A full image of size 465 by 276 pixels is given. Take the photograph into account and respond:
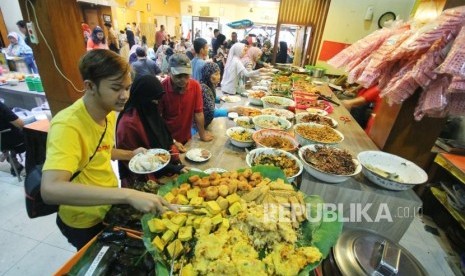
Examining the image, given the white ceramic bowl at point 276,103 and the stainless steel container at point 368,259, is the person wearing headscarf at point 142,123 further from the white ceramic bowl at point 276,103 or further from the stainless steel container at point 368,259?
the white ceramic bowl at point 276,103

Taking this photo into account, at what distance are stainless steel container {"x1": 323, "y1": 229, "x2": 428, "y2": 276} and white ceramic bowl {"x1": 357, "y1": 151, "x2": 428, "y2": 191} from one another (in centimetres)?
51

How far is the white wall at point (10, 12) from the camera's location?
824 cm

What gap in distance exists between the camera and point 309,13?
25.7 feet

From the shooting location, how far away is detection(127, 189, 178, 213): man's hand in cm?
108

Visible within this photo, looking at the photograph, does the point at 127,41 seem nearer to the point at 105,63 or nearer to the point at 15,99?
the point at 15,99

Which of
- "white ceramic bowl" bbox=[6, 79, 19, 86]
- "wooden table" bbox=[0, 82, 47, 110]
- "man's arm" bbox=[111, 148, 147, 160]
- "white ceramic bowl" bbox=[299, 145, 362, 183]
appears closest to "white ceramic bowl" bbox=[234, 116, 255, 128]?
"white ceramic bowl" bbox=[299, 145, 362, 183]

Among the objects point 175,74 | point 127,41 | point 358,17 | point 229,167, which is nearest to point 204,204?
point 229,167

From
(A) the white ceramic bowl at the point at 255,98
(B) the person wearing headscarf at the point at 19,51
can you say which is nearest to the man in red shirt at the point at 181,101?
(A) the white ceramic bowl at the point at 255,98

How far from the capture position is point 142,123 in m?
2.08

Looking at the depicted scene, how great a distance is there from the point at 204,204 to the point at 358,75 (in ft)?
8.07

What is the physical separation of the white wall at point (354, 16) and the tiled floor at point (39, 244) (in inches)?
232

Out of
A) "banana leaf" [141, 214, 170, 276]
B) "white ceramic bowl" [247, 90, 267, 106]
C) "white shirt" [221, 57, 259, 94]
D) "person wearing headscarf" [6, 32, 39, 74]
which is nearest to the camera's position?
"banana leaf" [141, 214, 170, 276]

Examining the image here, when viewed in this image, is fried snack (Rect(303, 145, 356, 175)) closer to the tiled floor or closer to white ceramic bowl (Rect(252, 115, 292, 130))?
white ceramic bowl (Rect(252, 115, 292, 130))

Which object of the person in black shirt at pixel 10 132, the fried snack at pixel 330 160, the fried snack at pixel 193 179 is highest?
the fried snack at pixel 193 179
